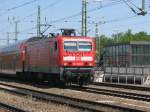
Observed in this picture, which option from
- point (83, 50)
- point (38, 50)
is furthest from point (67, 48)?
point (38, 50)

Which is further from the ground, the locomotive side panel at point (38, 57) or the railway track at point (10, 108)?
the locomotive side panel at point (38, 57)

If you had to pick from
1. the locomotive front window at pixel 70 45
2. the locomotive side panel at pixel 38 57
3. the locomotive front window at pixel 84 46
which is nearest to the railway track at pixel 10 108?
the locomotive front window at pixel 70 45

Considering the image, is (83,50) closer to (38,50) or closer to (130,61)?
(38,50)

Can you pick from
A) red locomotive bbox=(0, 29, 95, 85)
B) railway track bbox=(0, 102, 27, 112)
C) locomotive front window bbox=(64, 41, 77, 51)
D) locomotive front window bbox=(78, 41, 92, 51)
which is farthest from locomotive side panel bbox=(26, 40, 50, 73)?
railway track bbox=(0, 102, 27, 112)

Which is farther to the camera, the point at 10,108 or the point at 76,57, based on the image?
the point at 76,57

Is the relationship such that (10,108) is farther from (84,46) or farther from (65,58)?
(84,46)

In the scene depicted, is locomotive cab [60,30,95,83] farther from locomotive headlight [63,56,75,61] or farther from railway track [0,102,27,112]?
railway track [0,102,27,112]

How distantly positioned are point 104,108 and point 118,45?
1619 inches

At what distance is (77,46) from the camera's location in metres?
28.2

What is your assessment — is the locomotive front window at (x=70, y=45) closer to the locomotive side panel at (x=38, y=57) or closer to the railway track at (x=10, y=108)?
the locomotive side panel at (x=38, y=57)

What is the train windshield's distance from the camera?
28.0m

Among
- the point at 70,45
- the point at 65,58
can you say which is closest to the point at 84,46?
the point at 70,45

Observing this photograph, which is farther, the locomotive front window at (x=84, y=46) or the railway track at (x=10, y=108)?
the locomotive front window at (x=84, y=46)

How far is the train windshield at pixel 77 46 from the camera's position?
28.0 m
